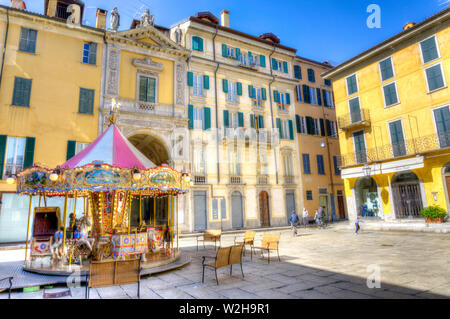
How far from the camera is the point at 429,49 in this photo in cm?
1741

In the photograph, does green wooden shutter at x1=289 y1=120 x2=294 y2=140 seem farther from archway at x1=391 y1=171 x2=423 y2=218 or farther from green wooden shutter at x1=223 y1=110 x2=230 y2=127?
archway at x1=391 y1=171 x2=423 y2=218

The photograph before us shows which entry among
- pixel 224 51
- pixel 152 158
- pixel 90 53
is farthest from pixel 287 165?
pixel 90 53

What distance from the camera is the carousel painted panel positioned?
27.8 feet

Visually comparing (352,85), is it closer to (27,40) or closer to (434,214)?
(434,214)

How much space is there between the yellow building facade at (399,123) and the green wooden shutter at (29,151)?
70.9ft

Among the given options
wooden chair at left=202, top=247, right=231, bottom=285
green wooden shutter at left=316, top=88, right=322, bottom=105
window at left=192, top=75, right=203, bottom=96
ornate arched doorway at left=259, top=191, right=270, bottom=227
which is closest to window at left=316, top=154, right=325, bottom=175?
green wooden shutter at left=316, top=88, right=322, bottom=105

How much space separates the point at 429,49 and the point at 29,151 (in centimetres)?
2580

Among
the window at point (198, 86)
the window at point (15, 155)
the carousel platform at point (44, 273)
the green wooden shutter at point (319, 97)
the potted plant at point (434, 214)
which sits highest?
the green wooden shutter at point (319, 97)

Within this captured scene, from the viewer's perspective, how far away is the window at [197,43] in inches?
870

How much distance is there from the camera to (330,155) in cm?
2731

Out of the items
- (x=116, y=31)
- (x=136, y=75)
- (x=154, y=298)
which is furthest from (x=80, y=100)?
(x=154, y=298)

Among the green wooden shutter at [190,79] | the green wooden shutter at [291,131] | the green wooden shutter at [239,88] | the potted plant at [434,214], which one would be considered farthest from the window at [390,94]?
the green wooden shutter at [190,79]

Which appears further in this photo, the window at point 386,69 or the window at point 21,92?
the window at point 386,69

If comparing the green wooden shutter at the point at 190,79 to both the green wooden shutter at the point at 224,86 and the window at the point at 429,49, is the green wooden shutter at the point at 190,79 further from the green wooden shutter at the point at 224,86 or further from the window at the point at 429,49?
the window at the point at 429,49
